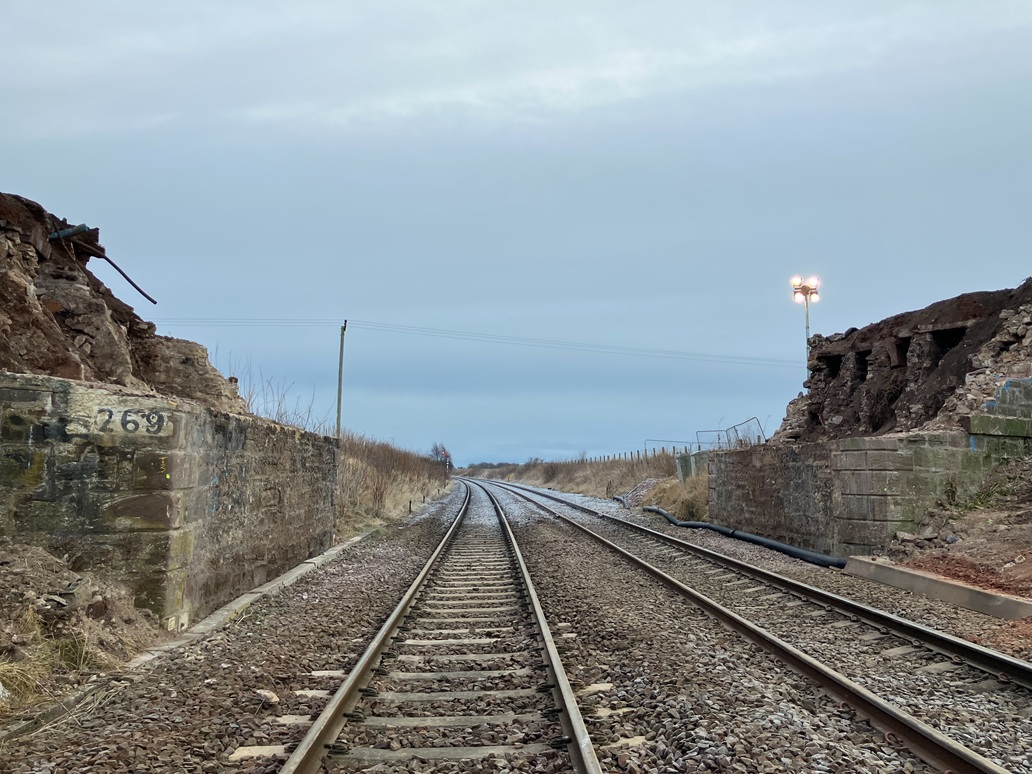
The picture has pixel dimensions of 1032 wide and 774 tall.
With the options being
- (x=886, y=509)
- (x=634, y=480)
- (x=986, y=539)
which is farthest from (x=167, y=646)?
(x=634, y=480)

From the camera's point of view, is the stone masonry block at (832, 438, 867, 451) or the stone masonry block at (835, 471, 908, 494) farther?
the stone masonry block at (832, 438, 867, 451)

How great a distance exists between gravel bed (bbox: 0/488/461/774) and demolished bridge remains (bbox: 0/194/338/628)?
0.83 meters

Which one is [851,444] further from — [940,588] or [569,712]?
[569,712]

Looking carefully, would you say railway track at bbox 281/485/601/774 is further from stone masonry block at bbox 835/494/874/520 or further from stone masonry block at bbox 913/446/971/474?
stone masonry block at bbox 913/446/971/474

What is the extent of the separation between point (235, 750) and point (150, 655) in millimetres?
2383

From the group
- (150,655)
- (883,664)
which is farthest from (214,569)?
(883,664)

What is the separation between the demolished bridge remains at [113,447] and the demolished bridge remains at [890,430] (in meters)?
9.36

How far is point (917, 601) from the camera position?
344 inches

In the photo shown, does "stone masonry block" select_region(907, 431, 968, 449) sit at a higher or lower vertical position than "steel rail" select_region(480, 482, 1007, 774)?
higher

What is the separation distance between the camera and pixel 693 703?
480 centimetres

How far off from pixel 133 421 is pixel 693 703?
17.1 feet

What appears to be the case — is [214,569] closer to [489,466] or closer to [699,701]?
[699,701]

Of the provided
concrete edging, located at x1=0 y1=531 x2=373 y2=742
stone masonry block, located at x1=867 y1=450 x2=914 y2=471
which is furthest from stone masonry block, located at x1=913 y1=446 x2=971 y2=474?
concrete edging, located at x1=0 y1=531 x2=373 y2=742

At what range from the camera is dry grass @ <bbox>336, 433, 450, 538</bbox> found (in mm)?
19953
